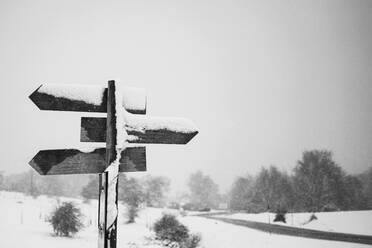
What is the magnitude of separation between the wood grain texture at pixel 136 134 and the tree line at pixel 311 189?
45.6 meters

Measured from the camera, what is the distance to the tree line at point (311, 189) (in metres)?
44.2

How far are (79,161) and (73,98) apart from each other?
65 centimetres

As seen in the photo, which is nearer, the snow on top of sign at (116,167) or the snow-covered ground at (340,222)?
the snow on top of sign at (116,167)

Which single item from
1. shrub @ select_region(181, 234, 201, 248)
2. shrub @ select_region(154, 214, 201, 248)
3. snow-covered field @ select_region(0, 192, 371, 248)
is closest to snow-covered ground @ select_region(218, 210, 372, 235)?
snow-covered field @ select_region(0, 192, 371, 248)

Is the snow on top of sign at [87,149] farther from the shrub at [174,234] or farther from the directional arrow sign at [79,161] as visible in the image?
the shrub at [174,234]

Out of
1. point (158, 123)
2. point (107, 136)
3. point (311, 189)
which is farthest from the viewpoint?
point (311, 189)

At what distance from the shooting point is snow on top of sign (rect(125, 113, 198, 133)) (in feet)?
9.89

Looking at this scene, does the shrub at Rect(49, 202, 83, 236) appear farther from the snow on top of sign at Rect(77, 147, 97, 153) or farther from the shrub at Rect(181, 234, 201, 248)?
the snow on top of sign at Rect(77, 147, 97, 153)

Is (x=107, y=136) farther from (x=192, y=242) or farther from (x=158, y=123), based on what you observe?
(x=192, y=242)

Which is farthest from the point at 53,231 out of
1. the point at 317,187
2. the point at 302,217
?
the point at 317,187

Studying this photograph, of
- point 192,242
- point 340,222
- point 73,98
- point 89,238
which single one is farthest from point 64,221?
point 340,222

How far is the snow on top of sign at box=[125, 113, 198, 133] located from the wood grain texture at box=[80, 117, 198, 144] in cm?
3

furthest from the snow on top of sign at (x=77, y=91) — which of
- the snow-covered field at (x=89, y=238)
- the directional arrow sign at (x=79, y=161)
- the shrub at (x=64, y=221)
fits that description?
the shrub at (x=64, y=221)

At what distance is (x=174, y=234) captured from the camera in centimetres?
1877
